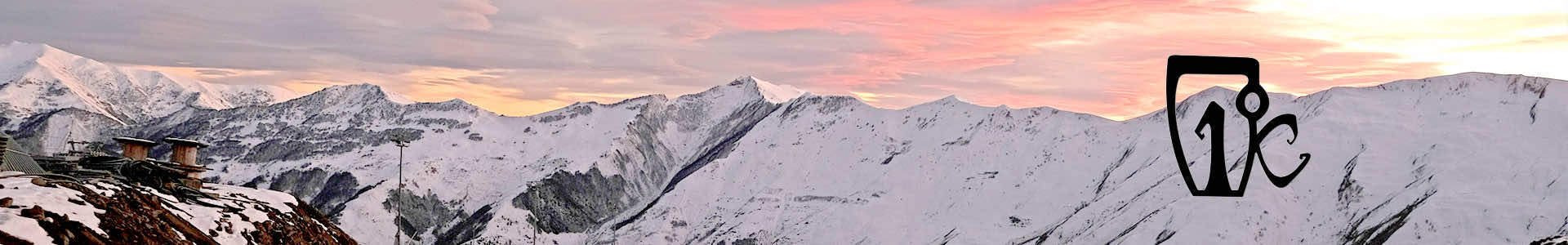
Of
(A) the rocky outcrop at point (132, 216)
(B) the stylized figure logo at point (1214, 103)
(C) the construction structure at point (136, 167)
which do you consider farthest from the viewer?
(C) the construction structure at point (136, 167)

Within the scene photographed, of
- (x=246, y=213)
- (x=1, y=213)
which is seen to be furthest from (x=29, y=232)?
(x=246, y=213)

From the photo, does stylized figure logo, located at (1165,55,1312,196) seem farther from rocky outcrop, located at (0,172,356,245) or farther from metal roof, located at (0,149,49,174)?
metal roof, located at (0,149,49,174)

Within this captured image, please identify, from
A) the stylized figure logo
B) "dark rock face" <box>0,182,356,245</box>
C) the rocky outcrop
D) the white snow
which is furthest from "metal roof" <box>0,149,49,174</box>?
the stylized figure logo

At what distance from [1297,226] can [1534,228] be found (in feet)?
121

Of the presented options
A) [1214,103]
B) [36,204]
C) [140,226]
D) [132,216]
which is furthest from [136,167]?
[1214,103]

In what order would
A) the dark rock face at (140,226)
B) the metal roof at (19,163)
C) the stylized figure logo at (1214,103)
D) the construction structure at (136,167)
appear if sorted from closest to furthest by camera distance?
1. the stylized figure logo at (1214,103)
2. the dark rock face at (140,226)
3. the construction structure at (136,167)
4. the metal roof at (19,163)

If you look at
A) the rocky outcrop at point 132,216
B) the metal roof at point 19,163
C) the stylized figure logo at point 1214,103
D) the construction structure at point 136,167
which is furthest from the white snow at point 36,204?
the stylized figure logo at point 1214,103

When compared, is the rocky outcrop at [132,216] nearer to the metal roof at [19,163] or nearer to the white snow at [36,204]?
the white snow at [36,204]

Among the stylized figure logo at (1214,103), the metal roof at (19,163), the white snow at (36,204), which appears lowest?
the metal roof at (19,163)

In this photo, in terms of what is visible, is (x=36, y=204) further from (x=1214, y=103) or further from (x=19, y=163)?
(x=1214, y=103)

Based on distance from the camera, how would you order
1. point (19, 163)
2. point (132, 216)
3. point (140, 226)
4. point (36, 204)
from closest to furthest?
point (36, 204) → point (140, 226) → point (132, 216) → point (19, 163)

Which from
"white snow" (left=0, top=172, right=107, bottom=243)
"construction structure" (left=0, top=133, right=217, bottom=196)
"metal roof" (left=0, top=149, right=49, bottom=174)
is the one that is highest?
"white snow" (left=0, top=172, right=107, bottom=243)

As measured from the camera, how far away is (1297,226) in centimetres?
19700

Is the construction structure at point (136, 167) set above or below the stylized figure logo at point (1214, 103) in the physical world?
below
